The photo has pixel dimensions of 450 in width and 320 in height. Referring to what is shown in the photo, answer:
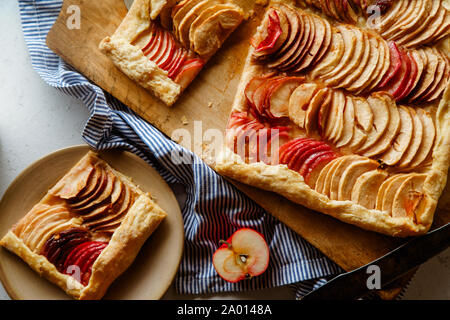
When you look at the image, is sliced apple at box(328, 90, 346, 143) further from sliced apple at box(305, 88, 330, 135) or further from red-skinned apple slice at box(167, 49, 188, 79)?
red-skinned apple slice at box(167, 49, 188, 79)

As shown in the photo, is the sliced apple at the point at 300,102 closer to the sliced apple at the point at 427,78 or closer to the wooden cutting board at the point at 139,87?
the wooden cutting board at the point at 139,87

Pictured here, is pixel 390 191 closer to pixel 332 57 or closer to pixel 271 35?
pixel 332 57

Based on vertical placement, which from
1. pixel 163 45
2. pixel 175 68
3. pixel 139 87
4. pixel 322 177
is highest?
pixel 163 45

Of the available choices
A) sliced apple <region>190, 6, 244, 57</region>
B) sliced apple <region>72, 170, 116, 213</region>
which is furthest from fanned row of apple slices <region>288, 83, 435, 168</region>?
sliced apple <region>72, 170, 116, 213</region>

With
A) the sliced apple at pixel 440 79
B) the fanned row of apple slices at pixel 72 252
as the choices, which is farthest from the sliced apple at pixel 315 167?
the fanned row of apple slices at pixel 72 252

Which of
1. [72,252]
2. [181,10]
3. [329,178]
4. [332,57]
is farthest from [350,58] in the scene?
[72,252]
